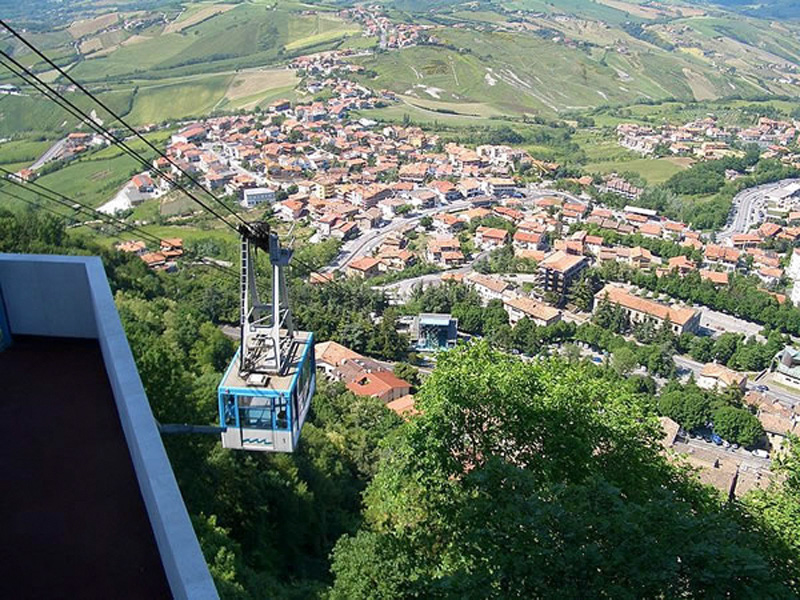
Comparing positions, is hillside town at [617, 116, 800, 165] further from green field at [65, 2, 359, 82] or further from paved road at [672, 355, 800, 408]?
green field at [65, 2, 359, 82]

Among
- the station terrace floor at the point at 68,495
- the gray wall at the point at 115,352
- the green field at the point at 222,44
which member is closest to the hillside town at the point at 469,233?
the gray wall at the point at 115,352

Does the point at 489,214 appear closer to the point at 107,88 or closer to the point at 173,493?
the point at 173,493

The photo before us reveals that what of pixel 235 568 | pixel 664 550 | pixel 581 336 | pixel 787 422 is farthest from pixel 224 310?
pixel 664 550

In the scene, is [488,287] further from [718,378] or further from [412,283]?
[718,378]

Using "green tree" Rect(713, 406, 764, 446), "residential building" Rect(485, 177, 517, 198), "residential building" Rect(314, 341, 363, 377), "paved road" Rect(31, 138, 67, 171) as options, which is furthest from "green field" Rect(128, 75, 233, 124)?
"green tree" Rect(713, 406, 764, 446)

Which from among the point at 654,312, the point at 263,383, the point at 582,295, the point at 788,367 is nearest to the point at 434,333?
the point at 582,295
